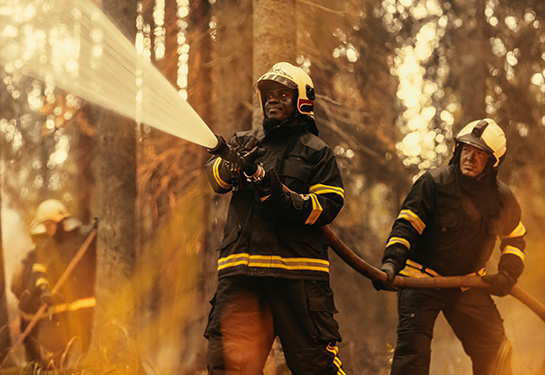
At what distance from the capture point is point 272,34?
6.28m

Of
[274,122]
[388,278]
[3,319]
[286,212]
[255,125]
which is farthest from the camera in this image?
[3,319]

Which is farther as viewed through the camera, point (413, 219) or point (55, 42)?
point (55, 42)

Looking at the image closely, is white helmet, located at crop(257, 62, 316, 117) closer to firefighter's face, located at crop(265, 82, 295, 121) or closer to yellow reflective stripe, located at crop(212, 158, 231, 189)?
firefighter's face, located at crop(265, 82, 295, 121)

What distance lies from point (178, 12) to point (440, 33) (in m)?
4.72

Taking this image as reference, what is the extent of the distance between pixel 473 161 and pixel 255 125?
1871mm

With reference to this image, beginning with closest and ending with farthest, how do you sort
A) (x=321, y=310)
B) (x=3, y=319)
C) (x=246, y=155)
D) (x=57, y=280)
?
(x=246, y=155)
(x=321, y=310)
(x=57, y=280)
(x=3, y=319)

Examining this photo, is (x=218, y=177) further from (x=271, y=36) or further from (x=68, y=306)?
(x=68, y=306)

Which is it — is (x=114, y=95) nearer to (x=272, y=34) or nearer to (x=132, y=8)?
(x=132, y=8)

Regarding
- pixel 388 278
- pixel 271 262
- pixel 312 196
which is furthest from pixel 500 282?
pixel 271 262

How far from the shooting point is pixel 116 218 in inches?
270

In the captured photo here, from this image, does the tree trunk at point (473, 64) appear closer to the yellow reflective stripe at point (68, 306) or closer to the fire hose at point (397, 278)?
the fire hose at point (397, 278)

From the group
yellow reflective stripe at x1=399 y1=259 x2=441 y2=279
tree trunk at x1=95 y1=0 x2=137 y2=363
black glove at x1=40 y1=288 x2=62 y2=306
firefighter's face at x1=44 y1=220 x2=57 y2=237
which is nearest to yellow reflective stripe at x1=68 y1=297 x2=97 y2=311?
black glove at x1=40 y1=288 x2=62 y2=306

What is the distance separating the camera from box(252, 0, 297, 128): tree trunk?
6238mm

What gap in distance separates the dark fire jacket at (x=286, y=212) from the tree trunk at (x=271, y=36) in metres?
1.96
